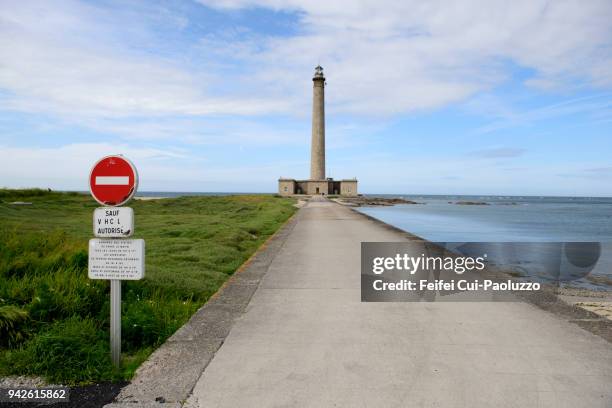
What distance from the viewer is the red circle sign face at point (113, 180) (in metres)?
4.07

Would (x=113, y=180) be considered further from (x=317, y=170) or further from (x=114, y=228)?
(x=317, y=170)

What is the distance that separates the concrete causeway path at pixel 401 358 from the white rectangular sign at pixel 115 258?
45.1 inches

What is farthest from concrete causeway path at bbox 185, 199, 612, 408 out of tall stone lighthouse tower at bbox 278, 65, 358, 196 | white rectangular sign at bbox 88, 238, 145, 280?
tall stone lighthouse tower at bbox 278, 65, 358, 196

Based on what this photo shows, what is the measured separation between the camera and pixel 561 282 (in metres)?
10.2

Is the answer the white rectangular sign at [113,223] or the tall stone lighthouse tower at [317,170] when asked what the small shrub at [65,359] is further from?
the tall stone lighthouse tower at [317,170]

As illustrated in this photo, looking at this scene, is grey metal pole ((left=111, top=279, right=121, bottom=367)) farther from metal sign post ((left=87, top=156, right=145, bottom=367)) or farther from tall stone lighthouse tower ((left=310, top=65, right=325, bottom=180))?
tall stone lighthouse tower ((left=310, top=65, right=325, bottom=180))

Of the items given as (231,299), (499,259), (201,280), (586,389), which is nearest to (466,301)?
(586,389)

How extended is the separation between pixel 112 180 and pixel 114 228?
0.44m

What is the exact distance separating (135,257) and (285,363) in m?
1.67

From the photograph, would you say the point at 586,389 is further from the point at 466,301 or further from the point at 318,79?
the point at 318,79

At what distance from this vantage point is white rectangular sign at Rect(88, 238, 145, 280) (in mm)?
4055

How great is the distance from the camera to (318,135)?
8200 cm

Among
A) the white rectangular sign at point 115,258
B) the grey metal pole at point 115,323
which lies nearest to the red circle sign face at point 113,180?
the white rectangular sign at point 115,258

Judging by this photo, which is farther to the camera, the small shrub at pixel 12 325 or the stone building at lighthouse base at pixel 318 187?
the stone building at lighthouse base at pixel 318 187
